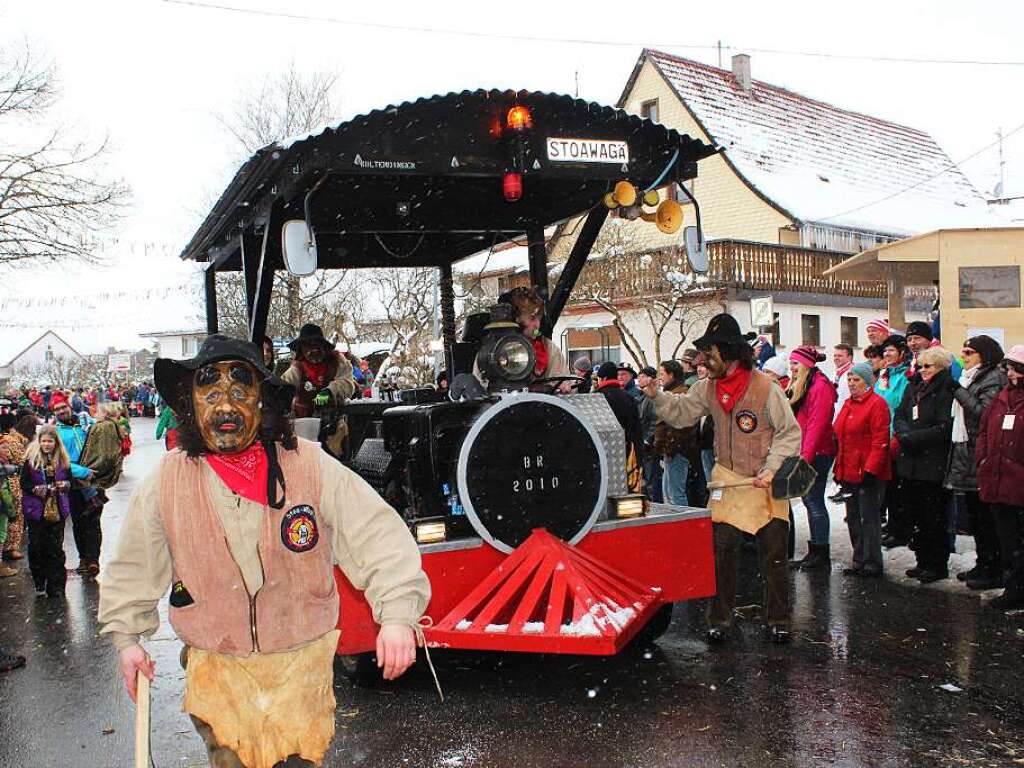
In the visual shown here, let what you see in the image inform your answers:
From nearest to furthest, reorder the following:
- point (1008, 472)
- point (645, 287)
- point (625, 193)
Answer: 1. point (625, 193)
2. point (1008, 472)
3. point (645, 287)

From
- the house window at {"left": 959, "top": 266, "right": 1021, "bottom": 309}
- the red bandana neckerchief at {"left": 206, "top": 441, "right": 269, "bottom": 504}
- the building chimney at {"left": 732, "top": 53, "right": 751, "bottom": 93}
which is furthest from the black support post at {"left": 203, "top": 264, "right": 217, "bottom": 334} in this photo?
the building chimney at {"left": 732, "top": 53, "right": 751, "bottom": 93}

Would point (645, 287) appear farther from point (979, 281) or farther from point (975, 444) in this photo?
point (975, 444)

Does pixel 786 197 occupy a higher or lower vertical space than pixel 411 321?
higher

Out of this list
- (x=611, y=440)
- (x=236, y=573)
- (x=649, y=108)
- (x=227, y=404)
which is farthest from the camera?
(x=649, y=108)

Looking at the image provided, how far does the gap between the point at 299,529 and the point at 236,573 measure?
20 centimetres

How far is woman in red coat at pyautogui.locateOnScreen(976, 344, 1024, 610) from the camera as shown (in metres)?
6.24

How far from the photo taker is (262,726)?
268 cm

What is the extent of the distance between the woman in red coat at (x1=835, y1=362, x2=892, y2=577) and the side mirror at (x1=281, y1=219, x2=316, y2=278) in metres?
4.65

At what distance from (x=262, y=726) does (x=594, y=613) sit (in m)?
1.99

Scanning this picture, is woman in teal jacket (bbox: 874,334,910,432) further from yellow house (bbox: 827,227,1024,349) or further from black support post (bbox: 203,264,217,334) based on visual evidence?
black support post (bbox: 203,264,217,334)

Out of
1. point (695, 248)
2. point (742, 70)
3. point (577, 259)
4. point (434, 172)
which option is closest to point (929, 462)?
point (695, 248)

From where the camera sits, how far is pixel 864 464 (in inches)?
293

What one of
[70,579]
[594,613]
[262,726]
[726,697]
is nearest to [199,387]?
[262,726]

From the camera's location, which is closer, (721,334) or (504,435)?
(504,435)
